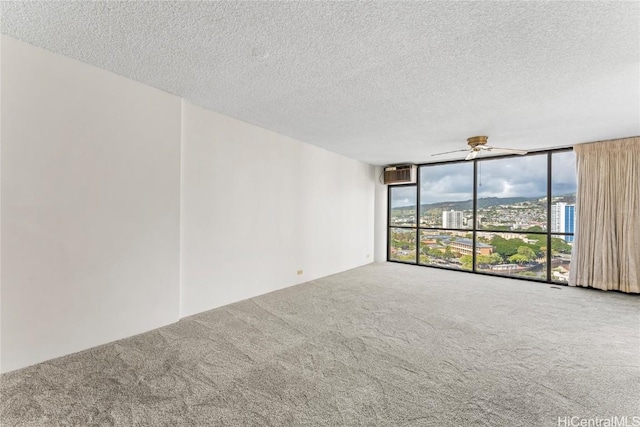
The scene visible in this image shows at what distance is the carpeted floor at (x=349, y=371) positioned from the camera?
66.9 inches

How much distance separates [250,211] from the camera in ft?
12.9

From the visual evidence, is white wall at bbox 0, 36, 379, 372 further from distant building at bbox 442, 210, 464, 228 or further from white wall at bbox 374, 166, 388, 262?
distant building at bbox 442, 210, 464, 228

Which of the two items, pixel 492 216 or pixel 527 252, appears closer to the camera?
pixel 527 252

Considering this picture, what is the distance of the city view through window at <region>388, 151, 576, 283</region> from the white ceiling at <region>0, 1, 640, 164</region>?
1817mm

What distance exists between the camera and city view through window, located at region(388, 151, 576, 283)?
5.05 metres

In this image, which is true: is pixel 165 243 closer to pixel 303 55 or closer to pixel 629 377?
pixel 303 55

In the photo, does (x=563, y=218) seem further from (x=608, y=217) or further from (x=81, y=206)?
(x=81, y=206)

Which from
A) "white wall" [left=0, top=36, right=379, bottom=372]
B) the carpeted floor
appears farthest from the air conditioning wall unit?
the carpeted floor

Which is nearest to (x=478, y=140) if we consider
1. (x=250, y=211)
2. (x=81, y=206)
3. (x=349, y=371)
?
(x=250, y=211)

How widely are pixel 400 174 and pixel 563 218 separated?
3100 millimetres

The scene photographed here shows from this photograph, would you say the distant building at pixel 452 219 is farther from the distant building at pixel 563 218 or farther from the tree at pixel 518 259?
the distant building at pixel 563 218

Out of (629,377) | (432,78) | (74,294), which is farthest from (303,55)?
(629,377)

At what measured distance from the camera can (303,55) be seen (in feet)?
7.14

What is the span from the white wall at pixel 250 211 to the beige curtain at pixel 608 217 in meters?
4.15
